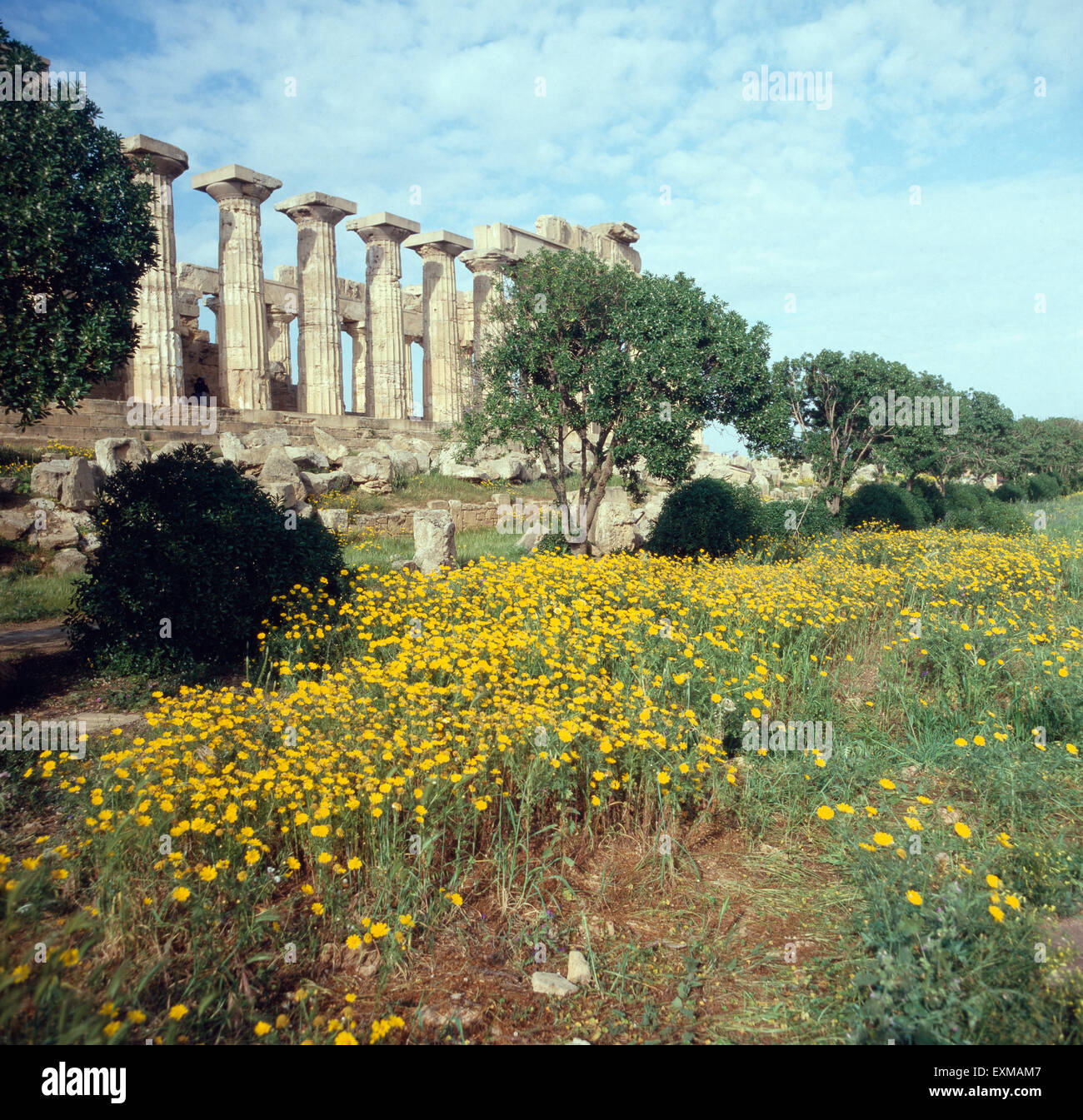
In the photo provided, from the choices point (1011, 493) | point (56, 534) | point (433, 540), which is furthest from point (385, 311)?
point (1011, 493)

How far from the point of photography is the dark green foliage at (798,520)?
1683cm

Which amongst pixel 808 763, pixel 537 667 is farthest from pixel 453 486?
pixel 808 763

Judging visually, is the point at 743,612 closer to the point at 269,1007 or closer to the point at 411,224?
the point at 269,1007

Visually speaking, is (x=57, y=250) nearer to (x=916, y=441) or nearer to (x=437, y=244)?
(x=916, y=441)

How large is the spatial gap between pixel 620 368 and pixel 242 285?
1682 cm

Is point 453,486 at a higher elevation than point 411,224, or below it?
below

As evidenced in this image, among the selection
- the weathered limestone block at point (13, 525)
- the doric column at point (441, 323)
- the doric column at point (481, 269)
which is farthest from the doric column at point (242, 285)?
the weathered limestone block at point (13, 525)

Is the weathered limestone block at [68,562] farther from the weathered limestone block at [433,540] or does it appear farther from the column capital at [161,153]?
the column capital at [161,153]

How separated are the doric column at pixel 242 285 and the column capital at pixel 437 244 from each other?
6.78 m

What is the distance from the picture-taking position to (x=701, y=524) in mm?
15102

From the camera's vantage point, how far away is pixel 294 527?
947 cm

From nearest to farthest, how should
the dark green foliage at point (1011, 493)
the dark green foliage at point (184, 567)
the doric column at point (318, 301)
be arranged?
1. the dark green foliage at point (184, 567)
2. the doric column at point (318, 301)
3. the dark green foliage at point (1011, 493)
